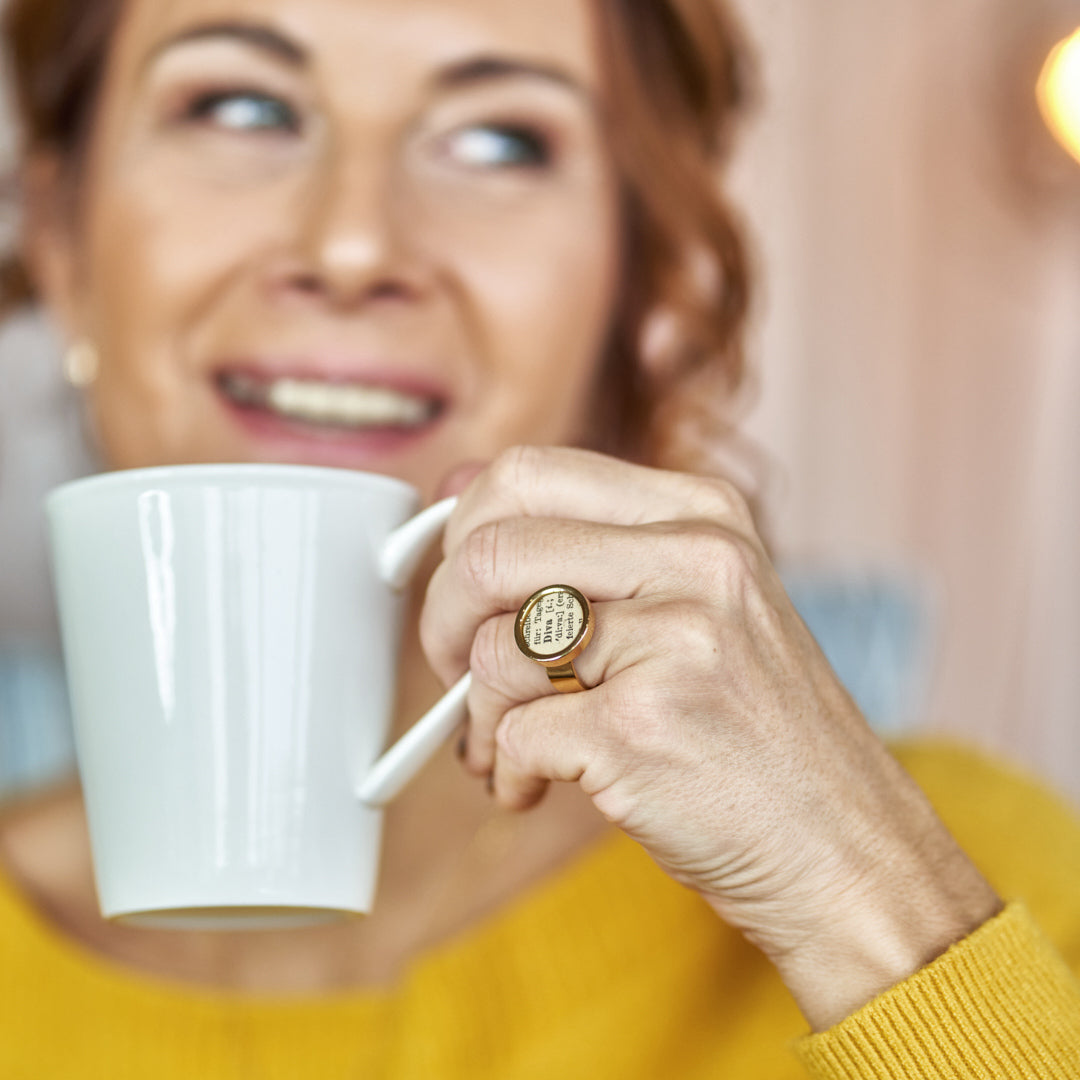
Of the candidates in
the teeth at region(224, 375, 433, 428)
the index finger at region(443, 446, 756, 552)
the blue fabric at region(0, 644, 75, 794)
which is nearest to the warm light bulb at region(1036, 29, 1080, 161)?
the teeth at region(224, 375, 433, 428)

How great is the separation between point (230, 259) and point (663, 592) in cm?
60

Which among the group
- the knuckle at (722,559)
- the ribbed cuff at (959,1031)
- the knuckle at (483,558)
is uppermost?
the knuckle at (722,559)

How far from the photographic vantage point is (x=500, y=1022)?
923 millimetres

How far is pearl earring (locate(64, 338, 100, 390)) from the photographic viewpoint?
3.81ft

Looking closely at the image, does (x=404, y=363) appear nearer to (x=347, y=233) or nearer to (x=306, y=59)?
(x=347, y=233)

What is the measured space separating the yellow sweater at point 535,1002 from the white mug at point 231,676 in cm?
37

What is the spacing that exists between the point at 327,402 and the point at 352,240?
13 centimetres

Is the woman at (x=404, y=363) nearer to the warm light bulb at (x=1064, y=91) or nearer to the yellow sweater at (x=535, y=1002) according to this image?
the yellow sweater at (x=535, y=1002)

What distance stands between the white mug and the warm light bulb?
1189 millimetres

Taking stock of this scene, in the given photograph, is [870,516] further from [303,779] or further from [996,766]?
[303,779]

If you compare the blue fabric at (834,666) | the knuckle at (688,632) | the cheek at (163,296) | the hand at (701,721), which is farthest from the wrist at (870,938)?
the blue fabric at (834,666)

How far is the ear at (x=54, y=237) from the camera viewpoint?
1.27 metres

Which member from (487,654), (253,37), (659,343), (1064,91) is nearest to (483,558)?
(487,654)

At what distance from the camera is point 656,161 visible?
3.90 feet
